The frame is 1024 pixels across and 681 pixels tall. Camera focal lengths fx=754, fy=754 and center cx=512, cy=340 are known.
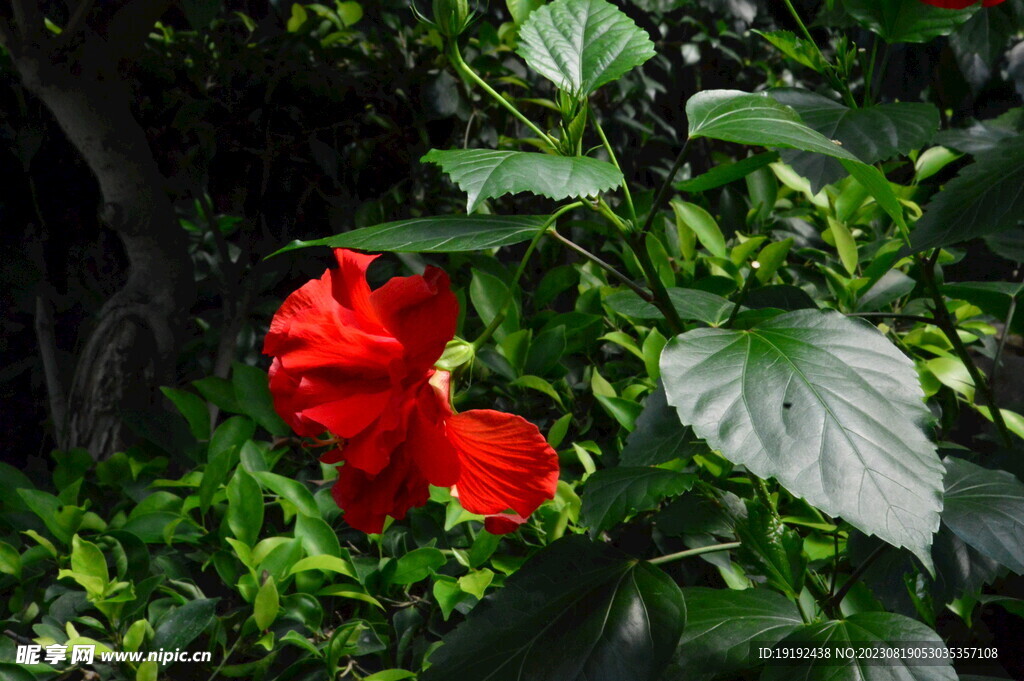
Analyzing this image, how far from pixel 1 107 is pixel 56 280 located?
400mm

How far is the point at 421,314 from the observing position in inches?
18.9

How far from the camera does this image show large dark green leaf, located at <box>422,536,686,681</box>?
556mm

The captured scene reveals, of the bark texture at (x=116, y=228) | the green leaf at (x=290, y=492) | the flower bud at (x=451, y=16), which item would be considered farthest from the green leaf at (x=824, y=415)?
the bark texture at (x=116, y=228)

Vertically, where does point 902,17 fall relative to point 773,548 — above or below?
above

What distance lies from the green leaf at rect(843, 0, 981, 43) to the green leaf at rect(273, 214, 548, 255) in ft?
1.36

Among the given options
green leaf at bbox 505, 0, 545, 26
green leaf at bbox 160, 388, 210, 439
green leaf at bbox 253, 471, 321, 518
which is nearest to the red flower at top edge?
green leaf at bbox 505, 0, 545, 26

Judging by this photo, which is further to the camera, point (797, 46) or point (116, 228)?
point (116, 228)

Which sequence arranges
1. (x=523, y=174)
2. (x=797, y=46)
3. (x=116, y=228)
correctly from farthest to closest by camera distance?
(x=116, y=228) → (x=797, y=46) → (x=523, y=174)

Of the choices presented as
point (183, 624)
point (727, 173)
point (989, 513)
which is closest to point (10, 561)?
point (183, 624)

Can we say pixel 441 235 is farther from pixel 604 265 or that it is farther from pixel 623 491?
pixel 623 491

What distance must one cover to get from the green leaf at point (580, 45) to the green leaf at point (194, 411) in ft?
2.53

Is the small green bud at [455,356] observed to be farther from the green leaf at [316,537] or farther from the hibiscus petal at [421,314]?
the green leaf at [316,537]

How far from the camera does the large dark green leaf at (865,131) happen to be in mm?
668

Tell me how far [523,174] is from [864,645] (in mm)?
434
